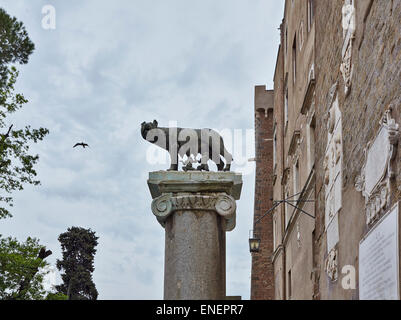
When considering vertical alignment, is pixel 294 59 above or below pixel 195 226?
above

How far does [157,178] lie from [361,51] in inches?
119

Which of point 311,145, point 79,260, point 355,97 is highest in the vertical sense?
point 79,260

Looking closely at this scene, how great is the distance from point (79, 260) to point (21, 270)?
21948mm

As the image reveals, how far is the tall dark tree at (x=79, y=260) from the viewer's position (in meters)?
41.2

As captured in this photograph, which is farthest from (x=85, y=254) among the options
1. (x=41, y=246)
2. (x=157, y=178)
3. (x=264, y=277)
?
(x=157, y=178)

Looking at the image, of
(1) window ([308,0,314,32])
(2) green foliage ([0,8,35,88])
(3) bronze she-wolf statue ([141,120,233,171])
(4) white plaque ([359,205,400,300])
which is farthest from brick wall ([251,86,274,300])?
(4) white plaque ([359,205,400,300])

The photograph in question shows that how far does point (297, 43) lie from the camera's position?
21656 millimetres

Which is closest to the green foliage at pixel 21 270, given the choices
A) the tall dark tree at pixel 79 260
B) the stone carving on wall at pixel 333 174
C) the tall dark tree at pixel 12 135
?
the tall dark tree at pixel 12 135

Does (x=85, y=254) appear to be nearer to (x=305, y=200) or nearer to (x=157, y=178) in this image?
(x=305, y=200)

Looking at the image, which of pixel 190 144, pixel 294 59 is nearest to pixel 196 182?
pixel 190 144

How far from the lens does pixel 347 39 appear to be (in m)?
10.7

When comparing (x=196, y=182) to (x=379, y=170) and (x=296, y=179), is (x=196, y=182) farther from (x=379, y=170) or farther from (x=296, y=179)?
(x=296, y=179)

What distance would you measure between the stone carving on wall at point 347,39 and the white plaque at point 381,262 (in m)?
2.56

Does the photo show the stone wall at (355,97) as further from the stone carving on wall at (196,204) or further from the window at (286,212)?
the window at (286,212)
